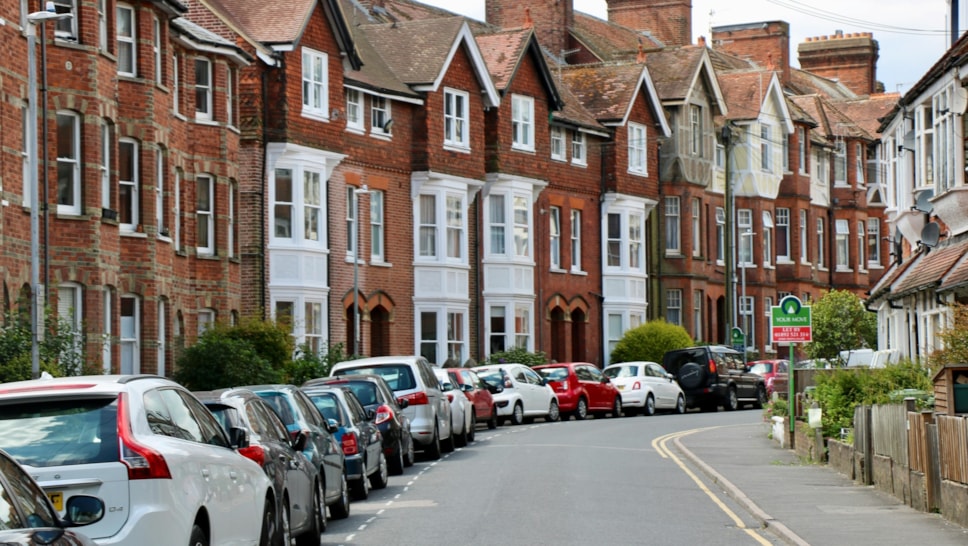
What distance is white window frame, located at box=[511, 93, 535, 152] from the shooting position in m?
53.7

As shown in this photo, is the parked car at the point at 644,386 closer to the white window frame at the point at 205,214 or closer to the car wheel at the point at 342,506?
the white window frame at the point at 205,214

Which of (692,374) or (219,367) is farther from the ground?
(219,367)

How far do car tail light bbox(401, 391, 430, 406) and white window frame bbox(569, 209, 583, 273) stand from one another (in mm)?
29672

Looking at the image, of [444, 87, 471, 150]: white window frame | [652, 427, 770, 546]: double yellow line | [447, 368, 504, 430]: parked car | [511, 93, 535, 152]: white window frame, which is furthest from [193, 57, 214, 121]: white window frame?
[511, 93, 535, 152]: white window frame

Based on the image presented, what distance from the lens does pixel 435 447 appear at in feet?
94.6

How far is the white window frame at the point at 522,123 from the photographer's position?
176 ft

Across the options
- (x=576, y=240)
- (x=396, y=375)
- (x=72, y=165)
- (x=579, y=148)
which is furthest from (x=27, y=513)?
Answer: (x=579, y=148)

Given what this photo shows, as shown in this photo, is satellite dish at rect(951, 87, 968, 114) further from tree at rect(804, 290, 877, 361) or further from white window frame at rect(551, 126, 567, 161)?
tree at rect(804, 290, 877, 361)

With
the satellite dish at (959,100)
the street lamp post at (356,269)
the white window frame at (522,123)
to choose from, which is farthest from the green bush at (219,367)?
the white window frame at (522,123)

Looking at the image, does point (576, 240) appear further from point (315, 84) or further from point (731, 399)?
point (315, 84)

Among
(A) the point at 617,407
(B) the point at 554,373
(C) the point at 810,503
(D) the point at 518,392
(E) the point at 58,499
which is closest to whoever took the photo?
(E) the point at 58,499

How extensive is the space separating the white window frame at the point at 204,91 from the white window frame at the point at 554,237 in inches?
730

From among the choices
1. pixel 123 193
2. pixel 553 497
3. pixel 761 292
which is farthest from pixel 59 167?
pixel 761 292

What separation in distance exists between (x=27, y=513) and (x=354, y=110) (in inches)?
1573
